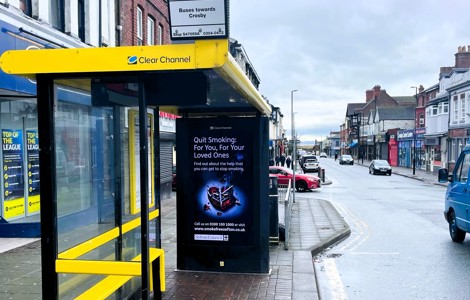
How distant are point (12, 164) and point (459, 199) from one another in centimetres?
974

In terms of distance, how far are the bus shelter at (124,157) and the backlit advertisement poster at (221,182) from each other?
0.02 metres

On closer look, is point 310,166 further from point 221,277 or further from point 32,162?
point 221,277

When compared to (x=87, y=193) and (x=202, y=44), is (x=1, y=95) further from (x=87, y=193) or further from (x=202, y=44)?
(x=202, y=44)

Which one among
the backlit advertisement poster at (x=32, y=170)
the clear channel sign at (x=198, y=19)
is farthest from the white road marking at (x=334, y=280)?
the backlit advertisement poster at (x=32, y=170)

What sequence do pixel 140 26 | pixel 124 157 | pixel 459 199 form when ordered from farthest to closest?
pixel 140 26 → pixel 459 199 → pixel 124 157

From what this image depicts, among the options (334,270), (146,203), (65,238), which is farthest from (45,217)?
(334,270)

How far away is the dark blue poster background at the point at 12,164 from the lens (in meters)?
9.13

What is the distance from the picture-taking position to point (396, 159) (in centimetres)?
5794

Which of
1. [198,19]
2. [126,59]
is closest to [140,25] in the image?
[126,59]

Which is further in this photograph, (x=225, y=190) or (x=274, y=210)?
(x=274, y=210)

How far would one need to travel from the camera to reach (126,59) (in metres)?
3.57

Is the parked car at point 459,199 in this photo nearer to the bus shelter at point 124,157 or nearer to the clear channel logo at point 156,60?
the bus shelter at point 124,157

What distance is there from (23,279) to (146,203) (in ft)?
11.6

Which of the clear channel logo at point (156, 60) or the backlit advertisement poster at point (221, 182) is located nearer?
the clear channel logo at point (156, 60)
